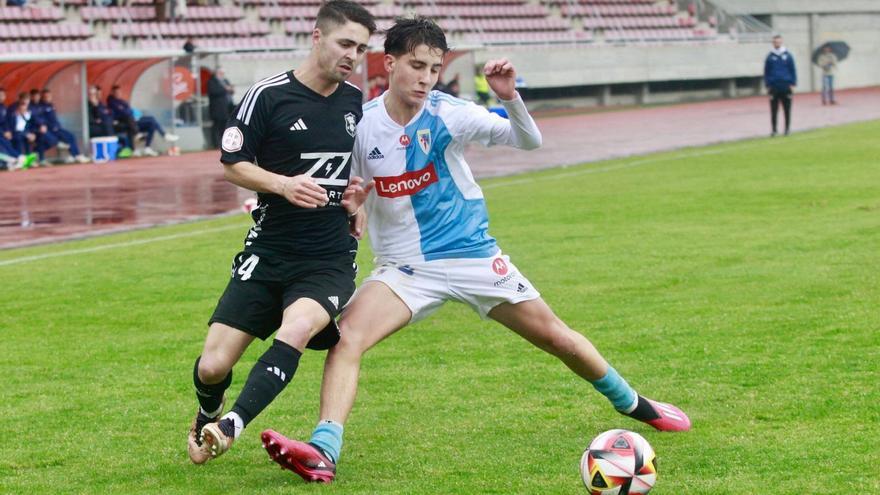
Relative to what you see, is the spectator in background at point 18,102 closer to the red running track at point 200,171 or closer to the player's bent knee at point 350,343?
the red running track at point 200,171

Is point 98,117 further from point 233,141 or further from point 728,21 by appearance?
point 728,21

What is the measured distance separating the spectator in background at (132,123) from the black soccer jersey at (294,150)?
24.7 m

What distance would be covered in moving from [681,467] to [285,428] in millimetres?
2061

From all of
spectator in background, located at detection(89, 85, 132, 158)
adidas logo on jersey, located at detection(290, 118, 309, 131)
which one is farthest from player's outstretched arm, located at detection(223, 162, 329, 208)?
spectator in background, located at detection(89, 85, 132, 158)

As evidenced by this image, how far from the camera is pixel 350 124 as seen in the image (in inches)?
239

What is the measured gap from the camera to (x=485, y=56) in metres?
45.0

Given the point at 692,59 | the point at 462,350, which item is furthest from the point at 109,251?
the point at 692,59

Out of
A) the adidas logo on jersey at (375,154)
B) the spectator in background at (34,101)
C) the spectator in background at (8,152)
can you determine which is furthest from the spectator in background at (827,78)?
the adidas logo on jersey at (375,154)

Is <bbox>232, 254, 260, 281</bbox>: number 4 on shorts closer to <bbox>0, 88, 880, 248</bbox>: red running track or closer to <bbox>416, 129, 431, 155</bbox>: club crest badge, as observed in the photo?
<bbox>416, 129, 431, 155</bbox>: club crest badge

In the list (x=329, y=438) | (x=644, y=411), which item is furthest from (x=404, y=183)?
(x=644, y=411)

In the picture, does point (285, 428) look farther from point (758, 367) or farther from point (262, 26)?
point (262, 26)

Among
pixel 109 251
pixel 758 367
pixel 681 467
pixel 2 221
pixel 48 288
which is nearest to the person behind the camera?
pixel 681 467

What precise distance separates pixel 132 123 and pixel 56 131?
2.21m

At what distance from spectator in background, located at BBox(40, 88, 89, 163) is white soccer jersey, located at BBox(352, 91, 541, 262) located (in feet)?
75.1
